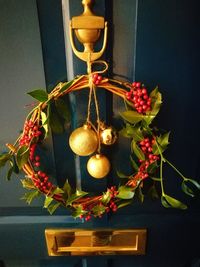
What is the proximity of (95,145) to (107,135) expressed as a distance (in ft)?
0.10

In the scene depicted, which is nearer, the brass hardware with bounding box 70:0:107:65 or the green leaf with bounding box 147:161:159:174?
the brass hardware with bounding box 70:0:107:65

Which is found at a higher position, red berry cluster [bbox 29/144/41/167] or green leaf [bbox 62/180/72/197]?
red berry cluster [bbox 29/144/41/167]

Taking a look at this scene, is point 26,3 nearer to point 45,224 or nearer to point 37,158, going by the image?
point 37,158

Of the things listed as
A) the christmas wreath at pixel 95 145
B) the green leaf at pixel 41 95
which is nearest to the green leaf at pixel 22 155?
the christmas wreath at pixel 95 145

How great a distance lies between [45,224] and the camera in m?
0.69

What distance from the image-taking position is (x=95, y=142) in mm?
533

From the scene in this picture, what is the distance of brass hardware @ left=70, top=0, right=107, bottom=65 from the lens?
1.53 feet

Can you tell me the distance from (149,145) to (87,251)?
0.34 meters

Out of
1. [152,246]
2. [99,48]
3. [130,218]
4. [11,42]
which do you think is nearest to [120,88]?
[99,48]

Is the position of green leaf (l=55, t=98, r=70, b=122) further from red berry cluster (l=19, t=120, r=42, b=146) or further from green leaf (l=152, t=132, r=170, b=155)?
green leaf (l=152, t=132, r=170, b=155)

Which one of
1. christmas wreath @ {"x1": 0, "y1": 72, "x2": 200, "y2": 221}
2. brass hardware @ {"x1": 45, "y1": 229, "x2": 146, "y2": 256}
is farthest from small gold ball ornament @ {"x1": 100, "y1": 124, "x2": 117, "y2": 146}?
brass hardware @ {"x1": 45, "y1": 229, "x2": 146, "y2": 256}

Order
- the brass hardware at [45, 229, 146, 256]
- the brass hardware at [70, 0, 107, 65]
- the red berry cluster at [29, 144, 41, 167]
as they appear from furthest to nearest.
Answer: the brass hardware at [45, 229, 146, 256]
the red berry cluster at [29, 144, 41, 167]
the brass hardware at [70, 0, 107, 65]

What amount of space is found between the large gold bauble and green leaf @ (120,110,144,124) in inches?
2.7

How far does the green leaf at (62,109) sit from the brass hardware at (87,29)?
0.10 m
